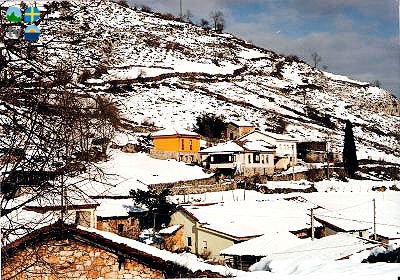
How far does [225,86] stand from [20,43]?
33.9m

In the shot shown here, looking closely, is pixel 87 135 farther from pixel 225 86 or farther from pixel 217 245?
pixel 225 86

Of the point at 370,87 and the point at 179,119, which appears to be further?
the point at 370,87

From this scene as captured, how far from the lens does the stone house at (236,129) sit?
24.4 metres

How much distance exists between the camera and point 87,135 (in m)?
1.73

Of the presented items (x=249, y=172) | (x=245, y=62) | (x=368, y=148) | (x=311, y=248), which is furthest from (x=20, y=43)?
(x=245, y=62)

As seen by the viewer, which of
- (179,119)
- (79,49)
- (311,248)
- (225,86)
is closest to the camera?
(79,49)

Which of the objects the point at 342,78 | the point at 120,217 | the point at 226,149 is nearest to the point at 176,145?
the point at 226,149

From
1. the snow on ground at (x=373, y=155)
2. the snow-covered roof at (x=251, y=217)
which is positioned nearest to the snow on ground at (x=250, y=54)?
the snow on ground at (x=373, y=155)

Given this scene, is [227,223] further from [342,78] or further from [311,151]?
[342,78]

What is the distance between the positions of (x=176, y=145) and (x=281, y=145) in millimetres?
4584

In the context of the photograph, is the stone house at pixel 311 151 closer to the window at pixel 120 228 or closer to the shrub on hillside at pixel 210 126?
the shrub on hillside at pixel 210 126

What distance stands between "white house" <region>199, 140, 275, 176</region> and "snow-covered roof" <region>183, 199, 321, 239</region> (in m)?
5.98

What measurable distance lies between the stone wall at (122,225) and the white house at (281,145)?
413 inches

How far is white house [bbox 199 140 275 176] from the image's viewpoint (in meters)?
20.2
